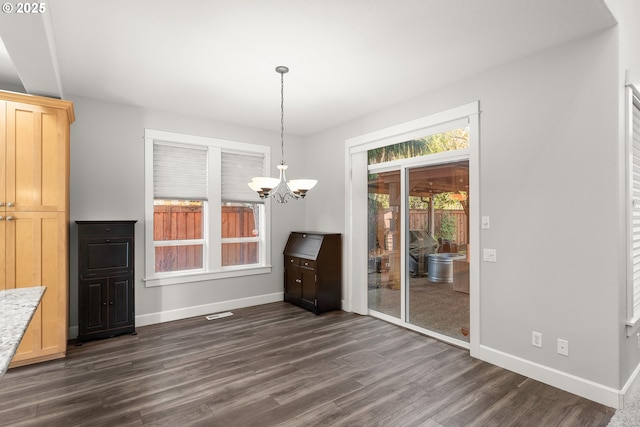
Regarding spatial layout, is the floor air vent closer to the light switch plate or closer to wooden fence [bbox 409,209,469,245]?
wooden fence [bbox 409,209,469,245]

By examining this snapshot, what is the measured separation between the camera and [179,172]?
448cm

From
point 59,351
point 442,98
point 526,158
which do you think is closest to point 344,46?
point 442,98

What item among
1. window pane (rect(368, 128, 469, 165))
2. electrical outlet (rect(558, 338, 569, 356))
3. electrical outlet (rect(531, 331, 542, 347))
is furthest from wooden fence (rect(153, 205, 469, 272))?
electrical outlet (rect(558, 338, 569, 356))

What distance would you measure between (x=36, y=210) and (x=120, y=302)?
124 cm

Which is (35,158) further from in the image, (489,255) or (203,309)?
(489,255)

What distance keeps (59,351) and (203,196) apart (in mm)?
2282

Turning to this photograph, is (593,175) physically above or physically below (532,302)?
above

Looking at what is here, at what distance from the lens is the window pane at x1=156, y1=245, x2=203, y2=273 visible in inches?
172

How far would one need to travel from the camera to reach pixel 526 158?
111 inches

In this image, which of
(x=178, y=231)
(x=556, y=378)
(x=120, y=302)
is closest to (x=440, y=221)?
(x=556, y=378)

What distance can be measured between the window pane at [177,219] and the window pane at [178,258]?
0.14 meters

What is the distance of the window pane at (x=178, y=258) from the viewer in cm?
436

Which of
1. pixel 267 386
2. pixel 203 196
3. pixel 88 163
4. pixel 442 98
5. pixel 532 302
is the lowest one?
pixel 267 386

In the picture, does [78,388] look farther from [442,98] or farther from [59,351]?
[442,98]
